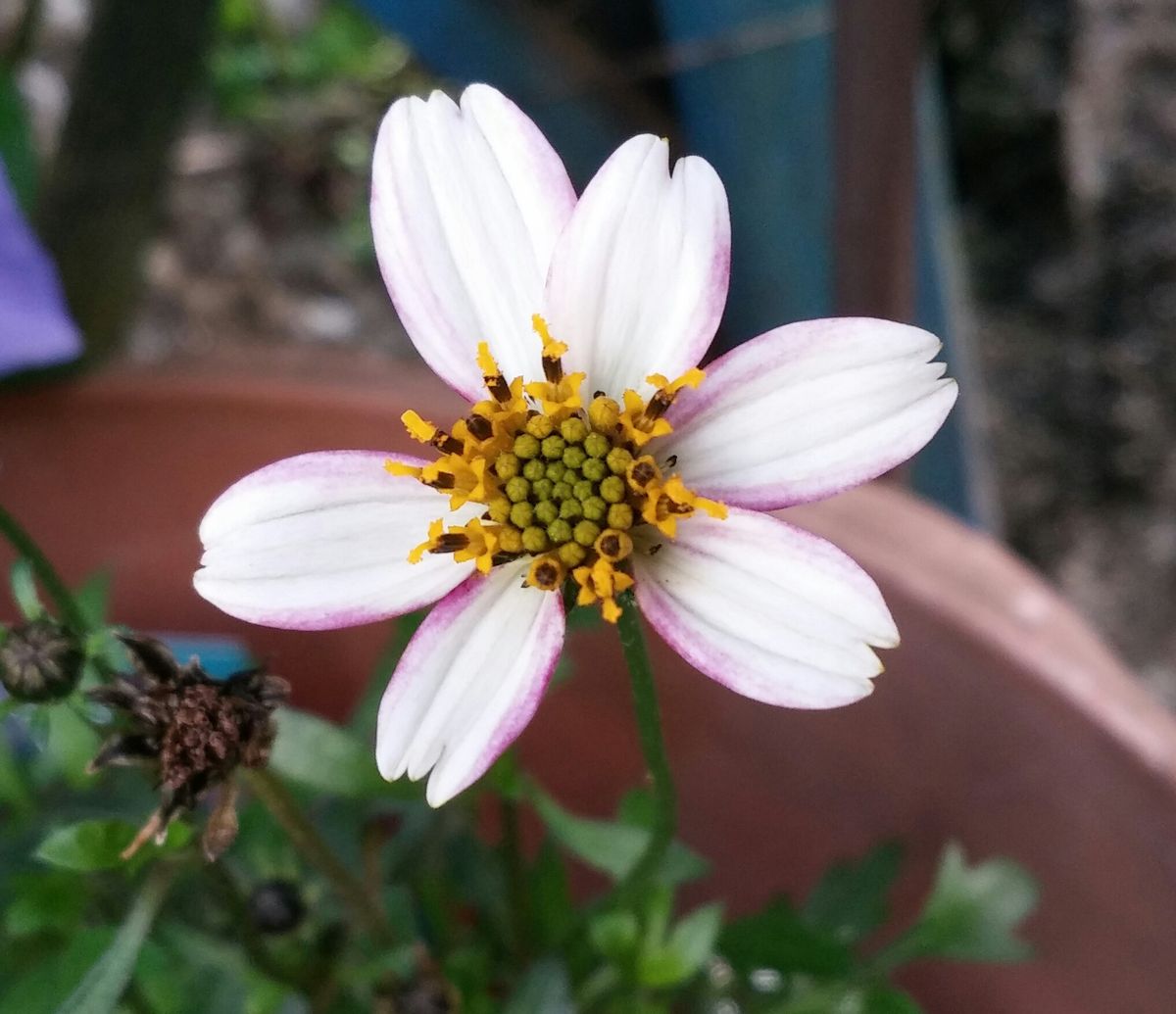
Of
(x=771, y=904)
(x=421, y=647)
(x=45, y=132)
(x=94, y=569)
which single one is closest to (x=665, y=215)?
(x=421, y=647)

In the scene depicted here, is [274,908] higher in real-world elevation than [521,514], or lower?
lower

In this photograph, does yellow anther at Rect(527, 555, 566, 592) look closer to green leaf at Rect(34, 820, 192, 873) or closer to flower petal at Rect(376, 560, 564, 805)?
flower petal at Rect(376, 560, 564, 805)

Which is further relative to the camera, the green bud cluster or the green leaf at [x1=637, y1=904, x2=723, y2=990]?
the green leaf at [x1=637, y1=904, x2=723, y2=990]

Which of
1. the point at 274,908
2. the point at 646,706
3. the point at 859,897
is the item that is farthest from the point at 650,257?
the point at 859,897

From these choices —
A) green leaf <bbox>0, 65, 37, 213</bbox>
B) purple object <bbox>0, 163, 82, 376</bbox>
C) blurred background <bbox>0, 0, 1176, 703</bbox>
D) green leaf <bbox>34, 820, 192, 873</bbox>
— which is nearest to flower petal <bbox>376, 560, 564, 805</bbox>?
green leaf <bbox>34, 820, 192, 873</bbox>

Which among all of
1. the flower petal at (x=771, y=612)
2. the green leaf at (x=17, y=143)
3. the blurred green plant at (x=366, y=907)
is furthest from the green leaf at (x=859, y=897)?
the green leaf at (x=17, y=143)

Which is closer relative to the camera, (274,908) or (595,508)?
(595,508)

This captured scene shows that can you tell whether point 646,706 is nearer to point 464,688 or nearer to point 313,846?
point 464,688
